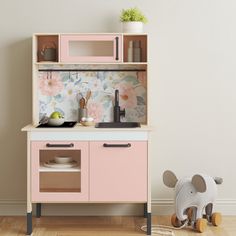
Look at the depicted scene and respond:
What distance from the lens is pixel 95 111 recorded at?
466cm

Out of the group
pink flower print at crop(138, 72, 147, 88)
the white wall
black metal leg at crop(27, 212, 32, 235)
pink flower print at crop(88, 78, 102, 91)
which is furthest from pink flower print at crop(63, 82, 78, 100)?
black metal leg at crop(27, 212, 32, 235)

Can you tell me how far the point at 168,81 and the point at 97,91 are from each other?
1.93ft

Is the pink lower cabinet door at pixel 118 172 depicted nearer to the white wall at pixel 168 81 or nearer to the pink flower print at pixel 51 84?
the white wall at pixel 168 81

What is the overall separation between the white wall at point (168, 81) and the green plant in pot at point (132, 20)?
16 centimetres

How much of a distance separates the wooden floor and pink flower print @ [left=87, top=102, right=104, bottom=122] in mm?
→ 822

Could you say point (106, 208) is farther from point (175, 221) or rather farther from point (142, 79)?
point (142, 79)

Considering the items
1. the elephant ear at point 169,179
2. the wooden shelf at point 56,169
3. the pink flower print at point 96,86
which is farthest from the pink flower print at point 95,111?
the elephant ear at point 169,179

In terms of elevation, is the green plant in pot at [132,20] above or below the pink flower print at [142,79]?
above

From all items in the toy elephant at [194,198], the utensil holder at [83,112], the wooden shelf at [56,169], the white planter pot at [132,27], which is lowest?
the toy elephant at [194,198]

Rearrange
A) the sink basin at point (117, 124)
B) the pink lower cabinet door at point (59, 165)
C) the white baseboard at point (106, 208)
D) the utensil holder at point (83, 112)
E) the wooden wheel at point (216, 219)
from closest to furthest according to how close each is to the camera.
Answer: the pink lower cabinet door at point (59, 165) → the wooden wheel at point (216, 219) → the sink basin at point (117, 124) → the utensil holder at point (83, 112) → the white baseboard at point (106, 208)

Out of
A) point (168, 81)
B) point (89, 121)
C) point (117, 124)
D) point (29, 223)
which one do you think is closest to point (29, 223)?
point (29, 223)

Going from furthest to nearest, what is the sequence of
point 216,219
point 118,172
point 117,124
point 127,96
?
point 127,96 → point 117,124 → point 216,219 → point 118,172

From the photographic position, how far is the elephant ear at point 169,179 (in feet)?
14.6

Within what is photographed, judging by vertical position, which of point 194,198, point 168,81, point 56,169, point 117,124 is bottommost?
point 194,198
